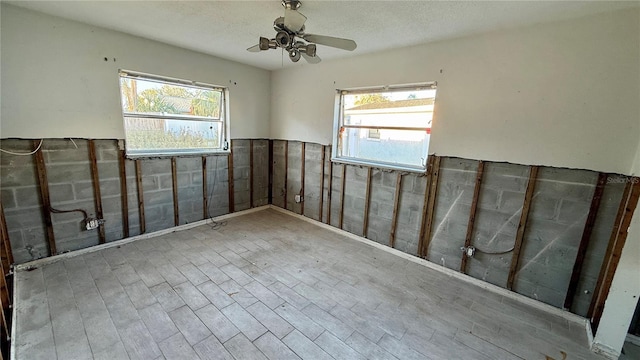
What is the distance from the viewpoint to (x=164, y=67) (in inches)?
137

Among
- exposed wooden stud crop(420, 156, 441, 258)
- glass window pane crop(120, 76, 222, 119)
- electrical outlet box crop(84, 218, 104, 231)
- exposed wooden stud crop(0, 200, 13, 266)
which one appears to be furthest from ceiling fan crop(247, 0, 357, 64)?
exposed wooden stud crop(0, 200, 13, 266)

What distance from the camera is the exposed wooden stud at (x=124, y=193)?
10.8ft

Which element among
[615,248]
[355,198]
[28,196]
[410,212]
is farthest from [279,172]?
[615,248]

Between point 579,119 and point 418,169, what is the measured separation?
148cm

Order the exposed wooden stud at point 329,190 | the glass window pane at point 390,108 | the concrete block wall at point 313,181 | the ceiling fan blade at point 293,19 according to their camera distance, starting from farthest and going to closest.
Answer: the concrete block wall at point 313,181 < the exposed wooden stud at point 329,190 < the glass window pane at point 390,108 < the ceiling fan blade at point 293,19

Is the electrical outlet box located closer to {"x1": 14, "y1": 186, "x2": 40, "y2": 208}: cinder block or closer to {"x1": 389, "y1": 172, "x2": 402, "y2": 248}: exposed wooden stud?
{"x1": 14, "y1": 186, "x2": 40, "y2": 208}: cinder block

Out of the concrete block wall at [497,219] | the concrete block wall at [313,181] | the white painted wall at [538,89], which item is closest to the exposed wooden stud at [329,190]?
the concrete block wall at [313,181]

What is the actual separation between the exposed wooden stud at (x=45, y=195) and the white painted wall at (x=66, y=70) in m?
0.22

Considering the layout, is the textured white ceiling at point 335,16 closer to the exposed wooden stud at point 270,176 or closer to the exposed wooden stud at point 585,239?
the exposed wooden stud at point 585,239

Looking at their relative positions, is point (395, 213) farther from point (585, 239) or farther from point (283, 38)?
point (283, 38)

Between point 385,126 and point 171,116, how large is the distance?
9.98 feet

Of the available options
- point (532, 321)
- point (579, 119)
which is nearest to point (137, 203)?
point (532, 321)

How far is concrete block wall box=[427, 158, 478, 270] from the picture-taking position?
2.91 m

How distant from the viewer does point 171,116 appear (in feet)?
12.3
